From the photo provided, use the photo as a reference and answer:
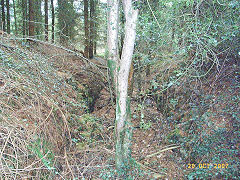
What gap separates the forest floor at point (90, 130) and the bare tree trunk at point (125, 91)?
1.18 feet

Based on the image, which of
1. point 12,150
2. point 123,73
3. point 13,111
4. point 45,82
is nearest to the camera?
point 12,150

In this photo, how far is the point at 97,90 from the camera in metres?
6.91

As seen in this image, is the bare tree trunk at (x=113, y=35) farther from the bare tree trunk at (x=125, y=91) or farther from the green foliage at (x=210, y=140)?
the green foliage at (x=210, y=140)

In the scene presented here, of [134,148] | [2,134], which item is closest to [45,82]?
[2,134]

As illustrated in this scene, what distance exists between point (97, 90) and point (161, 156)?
12.1 feet

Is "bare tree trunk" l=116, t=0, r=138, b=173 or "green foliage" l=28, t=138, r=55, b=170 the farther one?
"bare tree trunk" l=116, t=0, r=138, b=173

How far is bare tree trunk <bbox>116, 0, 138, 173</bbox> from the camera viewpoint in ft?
10.2

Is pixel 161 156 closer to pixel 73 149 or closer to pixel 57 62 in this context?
pixel 73 149

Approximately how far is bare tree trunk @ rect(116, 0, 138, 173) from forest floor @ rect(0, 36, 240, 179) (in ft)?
1.18

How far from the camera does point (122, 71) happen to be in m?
3.29

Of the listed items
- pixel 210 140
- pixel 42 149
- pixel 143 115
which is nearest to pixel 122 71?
pixel 143 115
